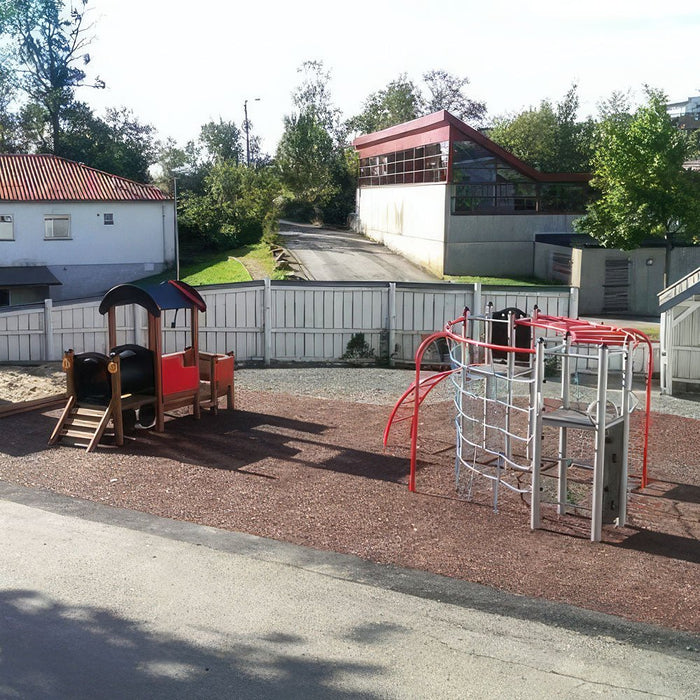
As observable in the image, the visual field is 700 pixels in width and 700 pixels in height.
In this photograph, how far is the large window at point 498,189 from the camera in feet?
111

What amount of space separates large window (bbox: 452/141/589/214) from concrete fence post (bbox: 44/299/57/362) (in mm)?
19099

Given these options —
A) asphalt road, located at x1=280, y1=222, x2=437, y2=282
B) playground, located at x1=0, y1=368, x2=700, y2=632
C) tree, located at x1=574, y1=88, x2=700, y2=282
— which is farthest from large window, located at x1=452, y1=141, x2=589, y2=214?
playground, located at x1=0, y1=368, x2=700, y2=632

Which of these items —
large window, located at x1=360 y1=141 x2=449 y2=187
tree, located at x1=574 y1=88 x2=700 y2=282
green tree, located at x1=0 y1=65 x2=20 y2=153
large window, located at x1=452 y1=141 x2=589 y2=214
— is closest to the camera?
tree, located at x1=574 y1=88 x2=700 y2=282

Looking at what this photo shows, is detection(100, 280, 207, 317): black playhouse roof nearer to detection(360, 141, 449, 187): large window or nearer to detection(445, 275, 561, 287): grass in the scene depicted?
detection(445, 275, 561, 287): grass

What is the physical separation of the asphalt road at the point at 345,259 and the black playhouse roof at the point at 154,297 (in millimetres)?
15525

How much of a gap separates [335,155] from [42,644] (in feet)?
165

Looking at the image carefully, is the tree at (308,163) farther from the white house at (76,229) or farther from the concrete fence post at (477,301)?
the concrete fence post at (477,301)

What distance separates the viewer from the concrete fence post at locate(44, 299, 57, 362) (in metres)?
18.5

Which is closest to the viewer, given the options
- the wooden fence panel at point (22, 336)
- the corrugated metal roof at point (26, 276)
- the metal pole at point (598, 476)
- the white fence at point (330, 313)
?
the metal pole at point (598, 476)

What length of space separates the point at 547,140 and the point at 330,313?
1398 inches

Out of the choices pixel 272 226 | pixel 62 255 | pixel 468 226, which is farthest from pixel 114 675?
pixel 272 226

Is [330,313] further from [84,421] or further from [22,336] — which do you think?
[84,421]

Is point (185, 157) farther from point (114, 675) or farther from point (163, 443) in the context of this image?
point (114, 675)

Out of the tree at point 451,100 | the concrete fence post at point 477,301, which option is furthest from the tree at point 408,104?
the concrete fence post at point 477,301
